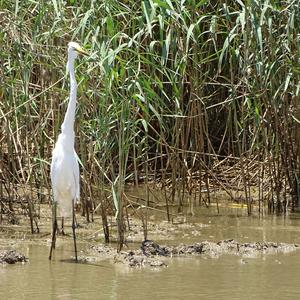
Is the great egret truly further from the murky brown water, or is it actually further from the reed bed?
the murky brown water

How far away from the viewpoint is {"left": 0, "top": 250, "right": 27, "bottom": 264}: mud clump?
17.8 ft

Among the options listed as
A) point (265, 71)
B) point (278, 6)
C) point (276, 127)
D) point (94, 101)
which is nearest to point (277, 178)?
point (276, 127)

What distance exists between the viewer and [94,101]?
6172 mm

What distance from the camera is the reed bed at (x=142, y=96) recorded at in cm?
611

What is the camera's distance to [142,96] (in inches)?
239

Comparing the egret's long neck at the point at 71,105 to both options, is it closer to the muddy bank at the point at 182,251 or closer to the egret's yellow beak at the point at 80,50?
the egret's yellow beak at the point at 80,50

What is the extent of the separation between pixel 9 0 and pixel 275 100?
7.78 ft

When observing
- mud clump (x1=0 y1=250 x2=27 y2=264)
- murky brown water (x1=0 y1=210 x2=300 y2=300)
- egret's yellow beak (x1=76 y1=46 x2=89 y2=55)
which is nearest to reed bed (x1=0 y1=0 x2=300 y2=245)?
egret's yellow beak (x1=76 y1=46 x2=89 y2=55)

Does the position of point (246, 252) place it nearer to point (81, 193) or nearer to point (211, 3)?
point (81, 193)

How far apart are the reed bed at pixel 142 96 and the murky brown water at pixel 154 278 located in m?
0.45

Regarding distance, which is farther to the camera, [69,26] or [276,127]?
[276,127]

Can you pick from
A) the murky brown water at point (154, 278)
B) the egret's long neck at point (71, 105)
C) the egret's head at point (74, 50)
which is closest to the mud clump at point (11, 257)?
the murky brown water at point (154, 278)

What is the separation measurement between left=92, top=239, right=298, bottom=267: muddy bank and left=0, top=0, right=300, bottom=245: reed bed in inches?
6.5

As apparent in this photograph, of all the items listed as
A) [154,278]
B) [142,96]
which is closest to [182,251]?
[154,278]
